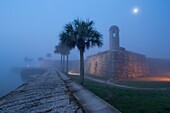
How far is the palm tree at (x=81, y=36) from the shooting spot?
2334 centimetres

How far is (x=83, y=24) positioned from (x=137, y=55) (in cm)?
2979

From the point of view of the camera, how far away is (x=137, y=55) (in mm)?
50312

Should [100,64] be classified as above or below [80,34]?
below

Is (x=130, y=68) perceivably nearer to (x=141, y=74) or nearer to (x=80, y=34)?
(x=141, y=74)

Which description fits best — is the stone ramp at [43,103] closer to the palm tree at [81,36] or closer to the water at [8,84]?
the palm tree at [81,36]

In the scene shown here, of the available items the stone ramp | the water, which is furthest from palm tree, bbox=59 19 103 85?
the water

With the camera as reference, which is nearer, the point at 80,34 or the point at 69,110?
the point at 69,110

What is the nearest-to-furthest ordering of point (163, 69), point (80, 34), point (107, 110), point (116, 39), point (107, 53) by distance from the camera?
point (107, 110), point (80, 34), point (107, 53), point (116, 39), point (163, 69)

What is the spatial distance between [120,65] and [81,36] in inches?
837

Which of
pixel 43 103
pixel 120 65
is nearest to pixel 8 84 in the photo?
pixel 120 65

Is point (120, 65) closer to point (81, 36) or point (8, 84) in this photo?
point (81, 36)

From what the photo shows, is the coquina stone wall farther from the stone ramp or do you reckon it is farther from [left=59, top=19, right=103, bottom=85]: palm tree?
the stone ramp

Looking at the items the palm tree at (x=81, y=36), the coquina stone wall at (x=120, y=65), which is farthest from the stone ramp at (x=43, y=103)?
the coquina stone wall at (x=120, y=65)

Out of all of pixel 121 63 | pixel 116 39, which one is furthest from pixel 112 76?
pixel 116 39
